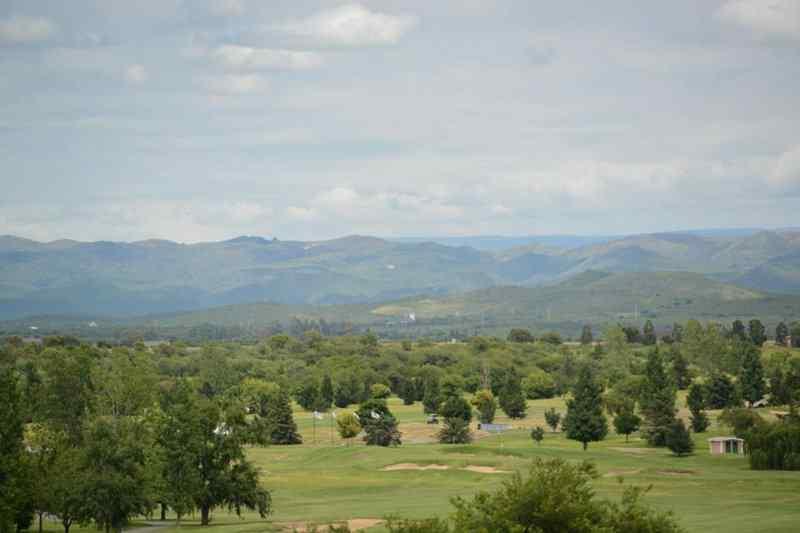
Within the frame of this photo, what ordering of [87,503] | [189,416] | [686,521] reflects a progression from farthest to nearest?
[189,416] < [87,503] < [686,521]

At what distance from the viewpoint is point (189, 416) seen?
8706 cm

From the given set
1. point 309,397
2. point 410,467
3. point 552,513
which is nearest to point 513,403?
point 309,397

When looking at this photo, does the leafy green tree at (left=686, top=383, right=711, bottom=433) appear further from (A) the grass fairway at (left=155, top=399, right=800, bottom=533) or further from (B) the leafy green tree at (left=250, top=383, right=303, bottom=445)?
(B) the leafy green tree at (left=250, top=383, right=303, bottom=445)

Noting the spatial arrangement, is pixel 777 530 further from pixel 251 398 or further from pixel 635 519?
pixel 251 398

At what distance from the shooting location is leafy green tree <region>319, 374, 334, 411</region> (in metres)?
192

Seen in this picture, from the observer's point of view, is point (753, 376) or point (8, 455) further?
point (753, 376)

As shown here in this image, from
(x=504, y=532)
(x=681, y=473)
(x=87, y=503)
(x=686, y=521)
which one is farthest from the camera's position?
(x=681, y=473)

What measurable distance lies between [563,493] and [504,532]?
9.55 ft

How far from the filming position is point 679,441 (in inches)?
4973

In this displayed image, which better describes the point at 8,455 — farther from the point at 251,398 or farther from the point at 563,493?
the point at 251,398

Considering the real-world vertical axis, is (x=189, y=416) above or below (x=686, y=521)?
above

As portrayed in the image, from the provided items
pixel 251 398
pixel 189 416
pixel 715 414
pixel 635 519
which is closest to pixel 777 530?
pixel 635 519

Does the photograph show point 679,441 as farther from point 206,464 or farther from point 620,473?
point 206,464

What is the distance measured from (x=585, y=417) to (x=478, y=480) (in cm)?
3143
